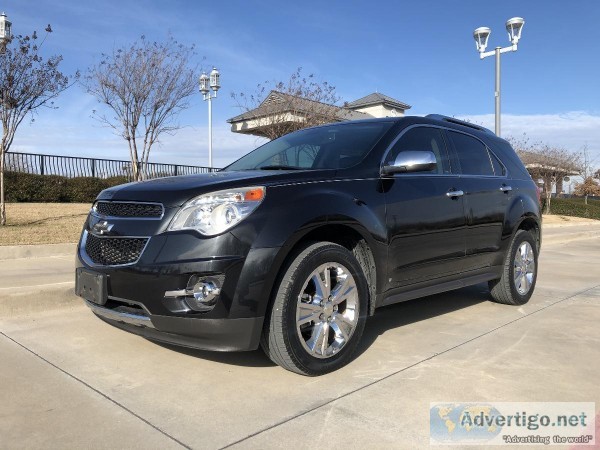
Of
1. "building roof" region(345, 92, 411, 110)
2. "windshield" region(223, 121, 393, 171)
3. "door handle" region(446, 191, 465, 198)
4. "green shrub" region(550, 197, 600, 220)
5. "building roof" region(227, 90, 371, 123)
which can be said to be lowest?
"green shrub" region(550, 197, 600, 220)

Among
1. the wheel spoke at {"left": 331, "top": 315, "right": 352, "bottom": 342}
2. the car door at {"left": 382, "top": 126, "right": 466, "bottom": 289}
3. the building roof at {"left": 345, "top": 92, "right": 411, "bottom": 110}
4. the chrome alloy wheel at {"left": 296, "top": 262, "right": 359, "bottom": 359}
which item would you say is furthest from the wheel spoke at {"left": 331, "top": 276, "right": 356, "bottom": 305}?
the building roof at {"left": 345, "top": 92, "right": 411, "bottom": 110}

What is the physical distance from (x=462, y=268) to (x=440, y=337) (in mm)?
695

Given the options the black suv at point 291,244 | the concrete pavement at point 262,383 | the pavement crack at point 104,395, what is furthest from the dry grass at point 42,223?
the black suv at point 291,244

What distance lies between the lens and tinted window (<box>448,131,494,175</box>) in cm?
477

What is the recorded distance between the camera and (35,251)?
8.06 meters

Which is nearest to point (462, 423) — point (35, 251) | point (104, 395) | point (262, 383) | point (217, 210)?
point (262, 383)

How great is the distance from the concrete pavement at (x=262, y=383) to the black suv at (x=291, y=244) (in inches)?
12.3

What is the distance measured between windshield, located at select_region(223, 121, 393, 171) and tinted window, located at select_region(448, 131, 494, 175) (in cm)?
99

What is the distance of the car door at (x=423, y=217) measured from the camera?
3.78 m

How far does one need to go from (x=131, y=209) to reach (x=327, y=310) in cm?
141

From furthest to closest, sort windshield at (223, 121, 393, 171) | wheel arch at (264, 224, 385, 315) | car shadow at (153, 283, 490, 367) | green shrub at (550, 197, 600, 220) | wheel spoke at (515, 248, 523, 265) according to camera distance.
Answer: green shrub at (550, 197, 600, 220) < wheel spoke at (515, 248, 523, 265) < windshield at (223, 121, 393, 171) < car shadow at (153, 283, 490, 367) < wheel arch at (264, 224, 385, 315)

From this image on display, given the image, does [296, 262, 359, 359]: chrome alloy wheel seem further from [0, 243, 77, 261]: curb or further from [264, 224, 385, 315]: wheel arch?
[0, 243, 77, 261]: curb

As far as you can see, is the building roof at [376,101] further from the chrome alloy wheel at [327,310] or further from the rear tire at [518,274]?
the chrome alloy wheel at [327,310]

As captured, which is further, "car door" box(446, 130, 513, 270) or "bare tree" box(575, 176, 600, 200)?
Result: "bare tree" box(575, 176, 600, 200)
